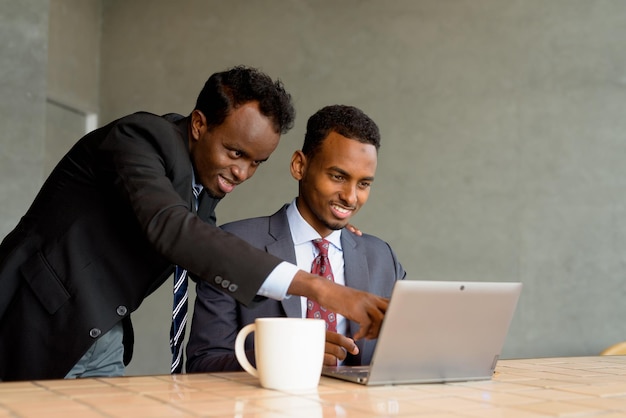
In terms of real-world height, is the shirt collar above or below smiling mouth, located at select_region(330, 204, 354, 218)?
below

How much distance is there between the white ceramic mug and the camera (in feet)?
3.84

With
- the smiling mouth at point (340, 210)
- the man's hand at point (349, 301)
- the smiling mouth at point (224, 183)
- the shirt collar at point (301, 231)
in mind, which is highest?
the smiling mouth at point (224, 183)

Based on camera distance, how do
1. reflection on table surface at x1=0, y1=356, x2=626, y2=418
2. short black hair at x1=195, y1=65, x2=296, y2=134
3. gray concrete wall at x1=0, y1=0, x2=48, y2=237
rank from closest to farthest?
1. reflection on table surface at x1=0, y1=356, x2=626, y2=418
2. short black hair at x1=195, y1=65, x2=296, y2=134
3. gray concrete wall at x1=0, y1=0, x2=48, y2=237

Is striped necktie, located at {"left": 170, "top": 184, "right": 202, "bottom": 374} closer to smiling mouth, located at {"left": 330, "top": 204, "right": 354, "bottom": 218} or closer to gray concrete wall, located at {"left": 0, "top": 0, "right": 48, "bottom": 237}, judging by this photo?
smiling mouth, located at {"left": 330, "top": 204, "right": 354, "bottom": 218}

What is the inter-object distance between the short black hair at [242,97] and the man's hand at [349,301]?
60 cm

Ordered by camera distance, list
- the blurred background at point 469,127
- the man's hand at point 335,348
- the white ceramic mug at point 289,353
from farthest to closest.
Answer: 1. the blurred background at point 469,127
2. the man's hand at point 335,348
3. the white ceramic mug at point 289,353

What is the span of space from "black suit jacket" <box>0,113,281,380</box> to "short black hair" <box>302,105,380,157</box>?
420 millimetres

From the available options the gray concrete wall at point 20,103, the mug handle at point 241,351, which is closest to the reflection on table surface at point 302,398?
the mug handle at point 241,351

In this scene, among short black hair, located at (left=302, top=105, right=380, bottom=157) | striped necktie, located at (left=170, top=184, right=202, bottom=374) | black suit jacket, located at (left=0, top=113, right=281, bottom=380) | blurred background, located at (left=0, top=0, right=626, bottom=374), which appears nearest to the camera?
black suit jacket, located at (left=0, top=113, right=281, bottom=380)

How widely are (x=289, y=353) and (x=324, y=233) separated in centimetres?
87

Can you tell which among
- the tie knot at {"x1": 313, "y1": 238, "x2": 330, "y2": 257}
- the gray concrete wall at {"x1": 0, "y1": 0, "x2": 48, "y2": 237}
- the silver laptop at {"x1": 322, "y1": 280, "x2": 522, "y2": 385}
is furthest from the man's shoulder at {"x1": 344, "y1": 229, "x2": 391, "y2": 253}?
the gray concrete wall at {"x1": 0, "y1": 0, "x2": 48, "y2": 237}

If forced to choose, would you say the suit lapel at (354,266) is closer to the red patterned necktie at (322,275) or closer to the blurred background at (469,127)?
the red patterned necktie at (322,275)

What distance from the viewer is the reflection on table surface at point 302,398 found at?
3.21ft

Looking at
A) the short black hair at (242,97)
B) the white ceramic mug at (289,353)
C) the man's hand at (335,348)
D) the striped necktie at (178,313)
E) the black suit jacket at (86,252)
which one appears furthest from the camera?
the striped necktie at (178,313)
